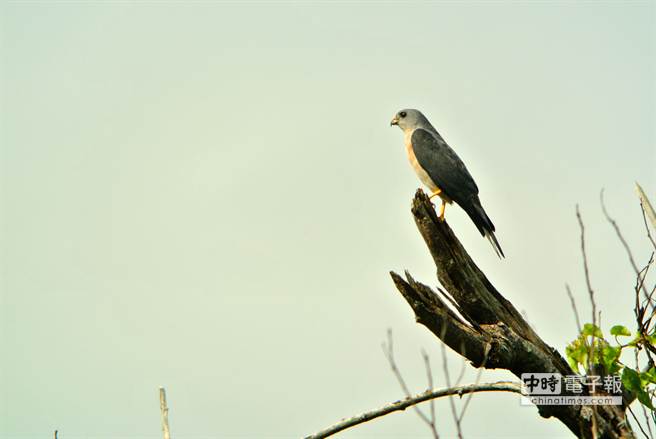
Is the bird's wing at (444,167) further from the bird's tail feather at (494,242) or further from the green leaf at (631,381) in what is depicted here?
the green leaf at (631,381)

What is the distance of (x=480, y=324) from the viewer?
571cm

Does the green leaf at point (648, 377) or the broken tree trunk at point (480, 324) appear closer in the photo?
the green leaf at point (648, 377)

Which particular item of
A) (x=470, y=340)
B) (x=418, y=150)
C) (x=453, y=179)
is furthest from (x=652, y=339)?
(x=418, y=150)

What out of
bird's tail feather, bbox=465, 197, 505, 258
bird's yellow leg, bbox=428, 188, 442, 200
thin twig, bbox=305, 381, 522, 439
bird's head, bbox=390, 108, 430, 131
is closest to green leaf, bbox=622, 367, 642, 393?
thin twig, bbox=305, 381, 522, 439

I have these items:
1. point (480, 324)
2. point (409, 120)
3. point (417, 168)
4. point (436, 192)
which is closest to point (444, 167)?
point (436, 192)

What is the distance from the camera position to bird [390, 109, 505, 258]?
8.99 meters

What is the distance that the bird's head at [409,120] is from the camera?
35.8 feet

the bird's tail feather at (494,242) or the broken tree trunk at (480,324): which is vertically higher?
the bird's tail feather at (494,242)

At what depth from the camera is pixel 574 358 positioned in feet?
15.8

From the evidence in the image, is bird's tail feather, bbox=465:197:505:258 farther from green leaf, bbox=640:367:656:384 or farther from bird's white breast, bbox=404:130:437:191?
green leaf, bbox=640:367:656:384

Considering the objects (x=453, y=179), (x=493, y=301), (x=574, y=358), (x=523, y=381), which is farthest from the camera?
(x=453, y=179)

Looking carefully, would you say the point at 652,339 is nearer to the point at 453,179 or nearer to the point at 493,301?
the point at 493,301

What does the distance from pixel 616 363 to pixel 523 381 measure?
616 millimetres

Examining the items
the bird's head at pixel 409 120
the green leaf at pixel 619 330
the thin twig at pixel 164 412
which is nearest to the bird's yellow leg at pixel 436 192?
the bird's head at pixel 409 120
